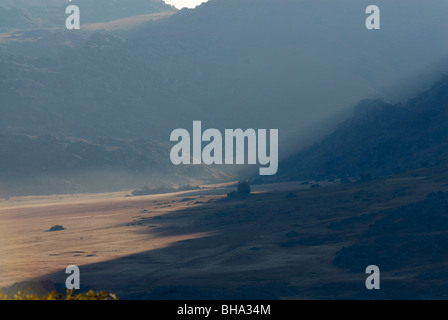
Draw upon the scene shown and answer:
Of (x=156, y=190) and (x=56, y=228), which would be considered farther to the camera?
(x=156, y=190)

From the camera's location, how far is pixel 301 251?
45.1m

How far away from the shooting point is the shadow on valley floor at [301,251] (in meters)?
33.9

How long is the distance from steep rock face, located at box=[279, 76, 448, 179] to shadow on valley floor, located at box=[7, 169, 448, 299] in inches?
715

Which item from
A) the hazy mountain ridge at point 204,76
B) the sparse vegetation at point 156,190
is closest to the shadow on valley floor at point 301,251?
the sparse vegetation at point 156,190

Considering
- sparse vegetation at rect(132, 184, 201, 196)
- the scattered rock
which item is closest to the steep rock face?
sparse vegetation at rect(132, 184, 201, 196)

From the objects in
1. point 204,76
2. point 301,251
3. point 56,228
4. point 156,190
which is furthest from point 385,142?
point 204,76

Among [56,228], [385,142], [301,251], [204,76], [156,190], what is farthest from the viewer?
[204,76]

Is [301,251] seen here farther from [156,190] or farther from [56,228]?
[156,190]

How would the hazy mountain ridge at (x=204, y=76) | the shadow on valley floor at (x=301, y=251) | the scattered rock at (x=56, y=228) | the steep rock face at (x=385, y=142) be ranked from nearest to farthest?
the shadow on valley floor at (x=301, y=251)
the scattered rock at (x=56, y=228)
the steep rock face at (x=385, y=142)
the hazy mountain ridge at (x=204, y=76)

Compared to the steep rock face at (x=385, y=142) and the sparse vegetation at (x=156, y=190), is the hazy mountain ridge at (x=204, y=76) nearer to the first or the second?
the sparse vegetation at (x=156, y=190)

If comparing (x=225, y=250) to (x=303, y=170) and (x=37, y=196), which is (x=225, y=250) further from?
(x=37, y=196)

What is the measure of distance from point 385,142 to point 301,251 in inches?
2107

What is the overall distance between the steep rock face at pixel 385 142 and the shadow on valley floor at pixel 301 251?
59.5 ft

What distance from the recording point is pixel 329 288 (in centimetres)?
3391
